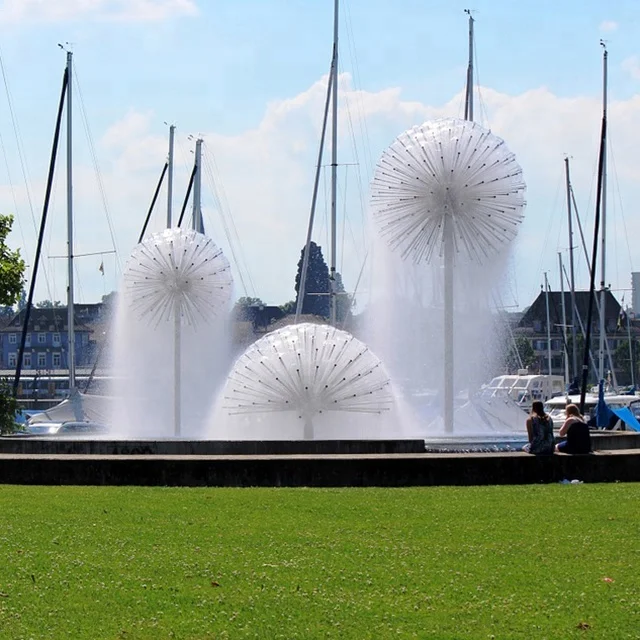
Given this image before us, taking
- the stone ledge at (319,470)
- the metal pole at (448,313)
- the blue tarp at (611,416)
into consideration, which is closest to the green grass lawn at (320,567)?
the stone ledge at (319,470)

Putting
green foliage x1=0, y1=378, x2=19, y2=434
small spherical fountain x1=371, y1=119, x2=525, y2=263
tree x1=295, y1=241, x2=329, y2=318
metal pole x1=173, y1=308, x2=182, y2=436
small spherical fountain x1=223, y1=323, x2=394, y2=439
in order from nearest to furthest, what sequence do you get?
1. green foliage x1=0, y1=378, x2=19, y2=434
2. small spherical fountain x1=223, y1=323, x2=394, y2=439
3. small spherical fountain x1=371, y1=119, x2=525, y2=263
4. metal pole x1=173, y1=308, x2=182, y2=436
5. tree x1=295, y1=241, x2=329, y2=318

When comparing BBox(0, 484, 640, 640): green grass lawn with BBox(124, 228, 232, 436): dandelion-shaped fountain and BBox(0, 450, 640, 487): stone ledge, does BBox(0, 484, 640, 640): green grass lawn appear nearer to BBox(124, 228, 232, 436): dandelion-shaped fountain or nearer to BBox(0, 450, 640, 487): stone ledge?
BBox(0, 450, 640, 487): stone ledge

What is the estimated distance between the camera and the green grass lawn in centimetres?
907

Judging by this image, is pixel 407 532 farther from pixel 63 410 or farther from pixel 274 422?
pixel 63 410

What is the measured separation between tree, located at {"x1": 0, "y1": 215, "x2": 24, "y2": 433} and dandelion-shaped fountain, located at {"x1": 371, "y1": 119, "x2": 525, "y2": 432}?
9293 mm

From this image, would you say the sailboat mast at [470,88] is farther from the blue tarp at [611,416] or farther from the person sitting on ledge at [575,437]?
the person sitting on ledge at [575,437]

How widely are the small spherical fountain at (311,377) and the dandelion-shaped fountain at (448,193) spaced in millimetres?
3246

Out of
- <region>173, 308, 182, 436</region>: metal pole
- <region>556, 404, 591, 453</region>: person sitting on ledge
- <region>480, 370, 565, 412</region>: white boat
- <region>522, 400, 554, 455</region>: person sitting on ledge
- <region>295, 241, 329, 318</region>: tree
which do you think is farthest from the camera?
<region>295, 241, 329, 318</region>: tree

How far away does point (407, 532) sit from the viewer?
13.4 m

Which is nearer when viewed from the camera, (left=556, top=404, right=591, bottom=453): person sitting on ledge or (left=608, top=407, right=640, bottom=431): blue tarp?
(left=556, top=404, right=591, bottom=453): person sitting on ledge

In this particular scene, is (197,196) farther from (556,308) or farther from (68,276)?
(556,308)

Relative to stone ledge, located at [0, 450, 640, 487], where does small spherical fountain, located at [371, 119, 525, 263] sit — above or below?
above

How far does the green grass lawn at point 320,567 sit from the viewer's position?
357 inches

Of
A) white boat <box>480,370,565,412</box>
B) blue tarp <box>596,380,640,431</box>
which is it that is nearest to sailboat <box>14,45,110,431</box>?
blue tarp <box>596,380,640,431</box>
